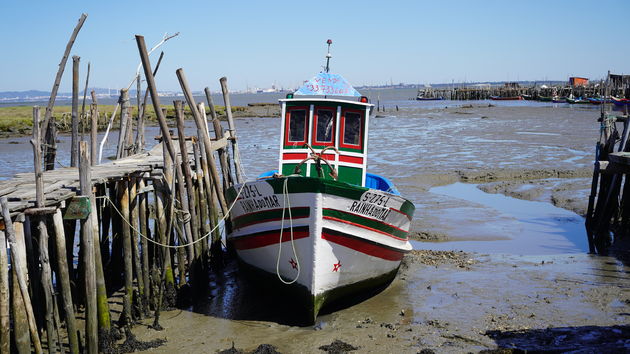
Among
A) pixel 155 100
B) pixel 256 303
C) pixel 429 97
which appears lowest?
pixel 256 303

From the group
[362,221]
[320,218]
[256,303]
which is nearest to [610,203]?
[362,221]

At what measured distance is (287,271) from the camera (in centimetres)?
897

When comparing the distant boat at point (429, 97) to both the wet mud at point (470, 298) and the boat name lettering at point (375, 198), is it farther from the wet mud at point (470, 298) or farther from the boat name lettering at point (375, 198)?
the boat name lettering at point (375, 198)

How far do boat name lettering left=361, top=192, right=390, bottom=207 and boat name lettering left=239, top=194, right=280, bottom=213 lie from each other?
124 centimetres

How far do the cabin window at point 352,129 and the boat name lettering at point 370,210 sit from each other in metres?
2.02

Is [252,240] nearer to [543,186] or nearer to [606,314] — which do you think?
[606,314]

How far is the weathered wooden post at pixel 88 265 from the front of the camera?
724 cm

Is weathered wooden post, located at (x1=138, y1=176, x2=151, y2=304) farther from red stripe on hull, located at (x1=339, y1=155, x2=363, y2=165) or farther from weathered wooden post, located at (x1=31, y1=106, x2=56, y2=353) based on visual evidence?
red stripe on hull, located at (x1=339, y1=155, x2=363, y2=165)

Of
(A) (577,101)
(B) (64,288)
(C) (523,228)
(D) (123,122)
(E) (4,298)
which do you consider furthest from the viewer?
(A) (577,101)

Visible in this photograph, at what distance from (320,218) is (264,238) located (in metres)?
1.21

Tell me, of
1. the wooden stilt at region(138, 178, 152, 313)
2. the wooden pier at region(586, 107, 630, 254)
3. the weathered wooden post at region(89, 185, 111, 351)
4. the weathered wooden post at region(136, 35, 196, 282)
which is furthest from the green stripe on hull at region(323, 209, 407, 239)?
the wooden pier at region(586, 107, 630, 254)

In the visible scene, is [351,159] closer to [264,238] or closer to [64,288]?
[264,238]

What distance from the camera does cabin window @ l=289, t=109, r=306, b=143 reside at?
1071cm

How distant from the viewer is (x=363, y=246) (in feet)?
29.8
